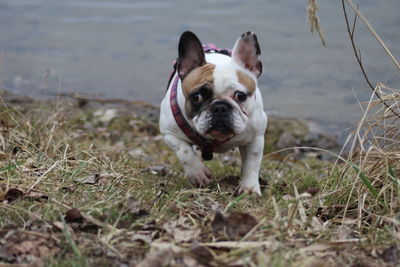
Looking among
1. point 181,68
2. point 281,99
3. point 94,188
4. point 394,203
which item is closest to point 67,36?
point 281,99

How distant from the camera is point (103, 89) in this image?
9.59 meters

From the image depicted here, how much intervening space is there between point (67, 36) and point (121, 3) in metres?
2.02

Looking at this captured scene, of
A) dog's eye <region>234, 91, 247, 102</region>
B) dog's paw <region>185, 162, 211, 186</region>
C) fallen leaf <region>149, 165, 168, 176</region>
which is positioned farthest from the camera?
fallen leaf <region>149, 165, 168, 176</region>

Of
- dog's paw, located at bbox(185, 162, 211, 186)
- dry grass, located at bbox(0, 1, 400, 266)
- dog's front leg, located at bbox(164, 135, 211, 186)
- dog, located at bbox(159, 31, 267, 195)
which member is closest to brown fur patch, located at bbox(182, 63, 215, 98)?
dog, located at bbox(159, 31, 267, 195)

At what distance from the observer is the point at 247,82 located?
14.2 feet

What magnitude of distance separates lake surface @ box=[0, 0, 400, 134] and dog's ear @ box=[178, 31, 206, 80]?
3511mm

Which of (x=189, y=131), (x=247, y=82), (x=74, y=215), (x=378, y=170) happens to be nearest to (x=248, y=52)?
(x=247, y=82)

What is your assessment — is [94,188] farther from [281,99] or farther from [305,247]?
[281,99]

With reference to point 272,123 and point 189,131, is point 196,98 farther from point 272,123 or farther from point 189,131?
point 272,123

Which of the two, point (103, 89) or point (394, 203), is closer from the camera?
point (394, 203)

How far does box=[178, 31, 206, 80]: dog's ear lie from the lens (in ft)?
14.3

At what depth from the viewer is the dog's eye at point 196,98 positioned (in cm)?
427

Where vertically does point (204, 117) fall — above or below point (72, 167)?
above

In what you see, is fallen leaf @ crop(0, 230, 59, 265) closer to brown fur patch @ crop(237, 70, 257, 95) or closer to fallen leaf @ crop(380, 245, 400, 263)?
fallen leaf @ crop(380, 245, 400, 263)
